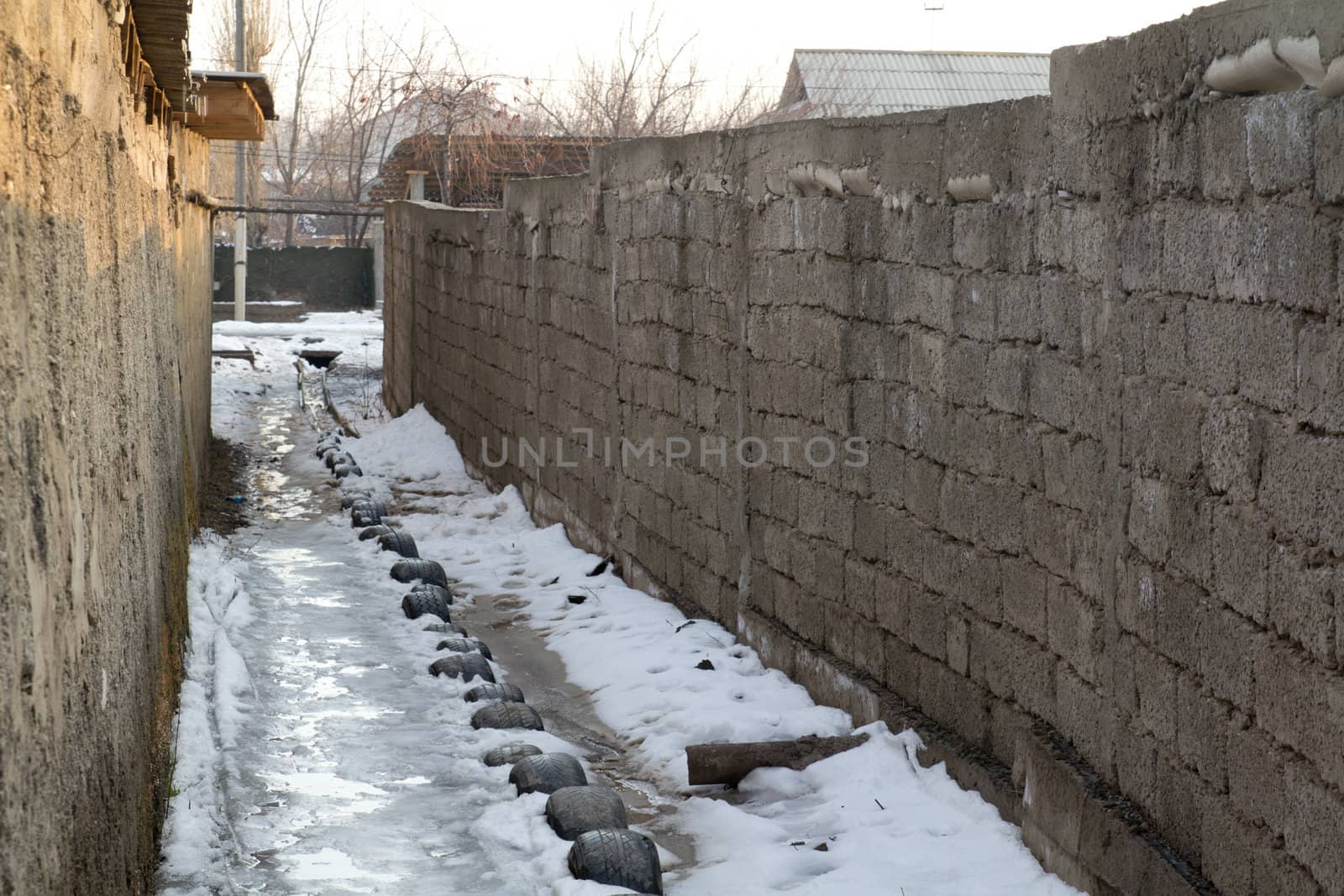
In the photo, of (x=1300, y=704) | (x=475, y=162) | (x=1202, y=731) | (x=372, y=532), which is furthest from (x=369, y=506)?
(x=475, y=162)

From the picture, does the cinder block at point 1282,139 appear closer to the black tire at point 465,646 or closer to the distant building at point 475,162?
the black tire at point 465,646

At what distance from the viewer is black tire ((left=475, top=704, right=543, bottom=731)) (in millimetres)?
6078

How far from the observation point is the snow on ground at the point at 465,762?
4.58m

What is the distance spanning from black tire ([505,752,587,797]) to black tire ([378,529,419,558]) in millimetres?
4423

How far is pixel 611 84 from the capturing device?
30.3 m

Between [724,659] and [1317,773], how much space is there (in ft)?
12.8

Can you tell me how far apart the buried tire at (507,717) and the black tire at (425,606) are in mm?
1911

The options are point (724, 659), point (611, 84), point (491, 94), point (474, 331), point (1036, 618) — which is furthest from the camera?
point (611, 84)

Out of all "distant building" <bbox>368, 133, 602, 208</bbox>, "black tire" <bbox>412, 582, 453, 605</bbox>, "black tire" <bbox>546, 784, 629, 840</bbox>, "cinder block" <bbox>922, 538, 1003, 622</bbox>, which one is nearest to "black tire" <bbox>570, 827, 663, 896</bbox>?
"black tire" <bbox>546, 784, 629, 840</bbox>

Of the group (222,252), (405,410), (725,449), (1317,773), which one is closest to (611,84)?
(222,252)

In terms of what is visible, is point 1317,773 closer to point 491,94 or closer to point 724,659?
point 724,659

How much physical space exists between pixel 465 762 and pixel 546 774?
1.80ft

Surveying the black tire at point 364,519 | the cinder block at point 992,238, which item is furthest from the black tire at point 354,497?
the cinder block at point 992,238

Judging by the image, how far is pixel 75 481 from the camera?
121 inches
